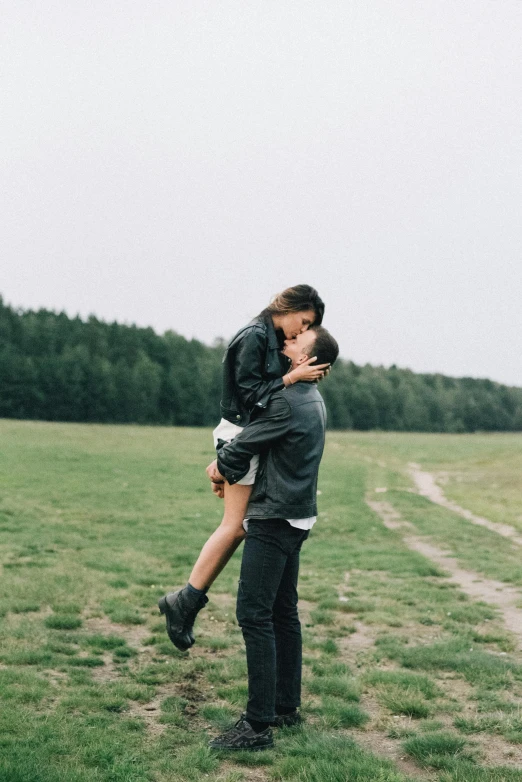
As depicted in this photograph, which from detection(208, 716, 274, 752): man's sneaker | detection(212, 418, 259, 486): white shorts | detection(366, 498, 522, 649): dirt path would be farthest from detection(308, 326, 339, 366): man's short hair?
detection(366, 498, 522, 649): dirt path

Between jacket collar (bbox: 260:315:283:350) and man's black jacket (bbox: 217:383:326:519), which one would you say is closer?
man's black jacket (bbox: 217:383:326:519)

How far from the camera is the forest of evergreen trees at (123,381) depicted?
319 feet

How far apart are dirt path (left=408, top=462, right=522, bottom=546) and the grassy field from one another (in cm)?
86

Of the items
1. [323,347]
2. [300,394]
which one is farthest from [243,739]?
[323,347]

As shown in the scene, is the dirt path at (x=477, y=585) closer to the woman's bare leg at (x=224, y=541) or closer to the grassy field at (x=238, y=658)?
the grassy field at (x=238, y=658)

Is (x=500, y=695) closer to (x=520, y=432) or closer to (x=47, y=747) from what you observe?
(x=47, y=747)

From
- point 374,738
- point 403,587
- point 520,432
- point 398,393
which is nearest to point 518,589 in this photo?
point 403,587

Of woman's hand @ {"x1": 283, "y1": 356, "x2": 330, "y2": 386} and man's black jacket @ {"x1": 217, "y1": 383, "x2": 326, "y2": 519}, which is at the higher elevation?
woman's hand @ {"x1": 283, "y1": 356, "x2": 330, "y2": 386}

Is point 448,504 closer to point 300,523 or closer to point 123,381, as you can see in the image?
point 300,523

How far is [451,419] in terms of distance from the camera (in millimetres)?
153125

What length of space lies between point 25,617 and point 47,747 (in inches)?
155

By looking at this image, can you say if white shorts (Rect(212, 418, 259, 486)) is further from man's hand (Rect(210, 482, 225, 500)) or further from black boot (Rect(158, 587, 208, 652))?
black boot (Rect(158, 587, 208, 652))

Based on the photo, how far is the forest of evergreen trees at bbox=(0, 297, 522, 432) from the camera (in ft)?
319

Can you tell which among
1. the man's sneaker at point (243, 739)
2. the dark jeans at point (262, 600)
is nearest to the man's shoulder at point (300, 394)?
the dark jeans at point (262, 600)
